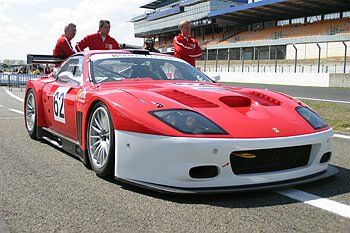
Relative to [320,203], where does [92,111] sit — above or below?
above

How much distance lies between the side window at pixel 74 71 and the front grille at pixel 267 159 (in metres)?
2.14

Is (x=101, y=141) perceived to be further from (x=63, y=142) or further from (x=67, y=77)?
(x=67, y=77)

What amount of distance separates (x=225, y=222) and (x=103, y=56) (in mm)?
2729

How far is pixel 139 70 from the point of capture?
4.76 meters

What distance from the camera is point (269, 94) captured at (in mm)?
4332

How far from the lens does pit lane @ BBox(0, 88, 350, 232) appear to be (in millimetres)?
2707

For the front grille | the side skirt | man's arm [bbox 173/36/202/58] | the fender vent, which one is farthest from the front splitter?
man's arm [bbox 173/36/202/58]

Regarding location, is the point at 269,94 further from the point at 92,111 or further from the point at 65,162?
the point at 65,162

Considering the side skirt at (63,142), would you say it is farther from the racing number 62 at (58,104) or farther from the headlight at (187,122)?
the headlight at (187,122)

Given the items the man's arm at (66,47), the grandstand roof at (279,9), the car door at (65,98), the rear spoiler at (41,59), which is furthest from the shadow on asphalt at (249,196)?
the grandstand roof at (279,9)

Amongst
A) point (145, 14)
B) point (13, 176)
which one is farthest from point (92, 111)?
point (145, 14)

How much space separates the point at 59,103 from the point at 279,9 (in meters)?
43.6

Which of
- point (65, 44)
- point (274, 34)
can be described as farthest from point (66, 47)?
point (274, 34)

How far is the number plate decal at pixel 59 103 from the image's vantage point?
15.7 ft
